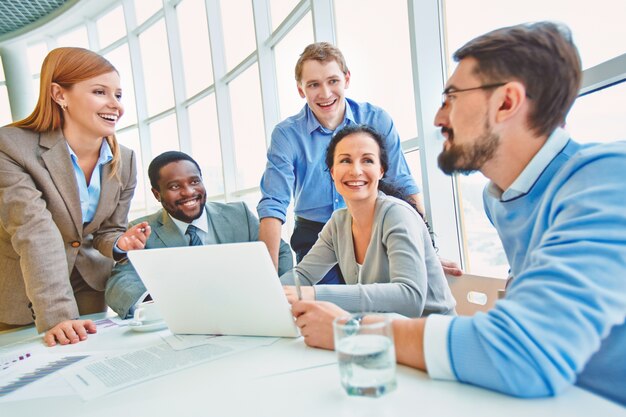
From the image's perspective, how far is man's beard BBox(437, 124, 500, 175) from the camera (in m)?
0.85

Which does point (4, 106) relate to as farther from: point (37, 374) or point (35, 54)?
point (37, 374)

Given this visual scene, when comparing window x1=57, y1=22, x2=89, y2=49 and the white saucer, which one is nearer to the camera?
the white saucer

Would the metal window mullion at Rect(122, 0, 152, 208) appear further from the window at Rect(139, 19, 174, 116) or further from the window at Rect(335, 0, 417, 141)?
the window at Rect(335, 0, 417, 141)

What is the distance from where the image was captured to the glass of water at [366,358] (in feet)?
1.82

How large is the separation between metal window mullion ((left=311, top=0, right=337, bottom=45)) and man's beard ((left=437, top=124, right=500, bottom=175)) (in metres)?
2.21

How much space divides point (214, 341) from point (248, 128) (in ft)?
13.1

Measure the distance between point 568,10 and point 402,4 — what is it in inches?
38.3

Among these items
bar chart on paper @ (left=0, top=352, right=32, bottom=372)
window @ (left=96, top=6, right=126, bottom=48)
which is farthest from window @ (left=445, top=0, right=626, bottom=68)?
window @ (left=96, top=6, right=126, bottom=48)

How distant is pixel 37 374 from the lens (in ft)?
2.78

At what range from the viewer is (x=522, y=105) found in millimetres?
813

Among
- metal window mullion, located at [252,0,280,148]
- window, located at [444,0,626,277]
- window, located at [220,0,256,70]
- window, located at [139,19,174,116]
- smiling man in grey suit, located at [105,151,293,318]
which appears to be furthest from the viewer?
window, located at [139,19,174,116]

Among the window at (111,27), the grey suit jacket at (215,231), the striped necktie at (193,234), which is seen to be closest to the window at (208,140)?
the window at (111,27)

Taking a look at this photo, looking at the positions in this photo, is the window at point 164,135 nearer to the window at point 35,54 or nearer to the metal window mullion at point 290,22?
the window at point 35,54

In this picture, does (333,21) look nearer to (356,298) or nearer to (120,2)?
(356,298)
